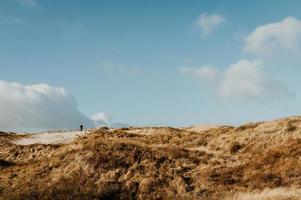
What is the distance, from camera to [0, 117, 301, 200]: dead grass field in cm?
3703

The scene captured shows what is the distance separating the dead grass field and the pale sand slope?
7.90 meters

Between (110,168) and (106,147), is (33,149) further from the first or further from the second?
(110,168)

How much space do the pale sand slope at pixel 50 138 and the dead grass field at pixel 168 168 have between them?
7.90 meters

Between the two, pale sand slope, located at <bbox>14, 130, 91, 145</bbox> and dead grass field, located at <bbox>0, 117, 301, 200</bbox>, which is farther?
pale sand slope, located at <bbox>14, 130, 91, 145</bbox>

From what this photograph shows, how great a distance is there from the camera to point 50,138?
6419cm

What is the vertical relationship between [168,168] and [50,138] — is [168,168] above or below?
below

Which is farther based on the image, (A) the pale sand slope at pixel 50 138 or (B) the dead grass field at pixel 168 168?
(A) the pale sand slope at pixel 50 138

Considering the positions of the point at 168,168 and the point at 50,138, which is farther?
the point at 50,138

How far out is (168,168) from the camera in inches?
1666

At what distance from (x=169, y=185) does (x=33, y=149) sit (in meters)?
20.7

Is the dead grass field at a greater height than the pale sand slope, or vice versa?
the pale sand slope

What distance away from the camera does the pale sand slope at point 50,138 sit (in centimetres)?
6194

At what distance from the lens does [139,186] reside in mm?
38781

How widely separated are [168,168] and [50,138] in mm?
26814
